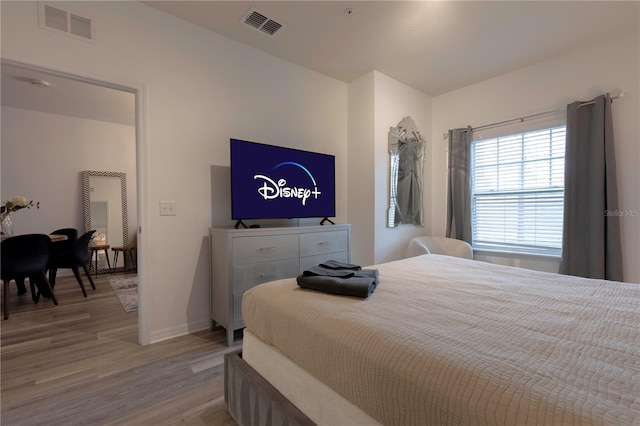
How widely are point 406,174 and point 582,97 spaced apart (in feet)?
6.01

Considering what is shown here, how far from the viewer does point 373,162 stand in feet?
10.7

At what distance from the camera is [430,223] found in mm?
4008

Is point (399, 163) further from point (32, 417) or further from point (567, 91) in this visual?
point (32, 417)

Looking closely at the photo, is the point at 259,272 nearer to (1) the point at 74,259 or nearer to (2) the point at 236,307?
(2) the point at 236,307

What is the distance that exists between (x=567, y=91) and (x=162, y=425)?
4.34 m

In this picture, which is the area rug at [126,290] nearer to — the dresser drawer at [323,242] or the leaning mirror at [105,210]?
the leaning mirror at [105,210]

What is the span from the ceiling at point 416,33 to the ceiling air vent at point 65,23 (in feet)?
1.06

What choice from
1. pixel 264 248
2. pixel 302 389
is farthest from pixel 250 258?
pixel 302 389

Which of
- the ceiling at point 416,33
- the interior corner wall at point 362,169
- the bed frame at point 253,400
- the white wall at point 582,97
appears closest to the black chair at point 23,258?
the ceiling at point 416,33

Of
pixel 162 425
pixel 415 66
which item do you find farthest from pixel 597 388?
pixel 415 66

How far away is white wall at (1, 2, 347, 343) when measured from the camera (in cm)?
200

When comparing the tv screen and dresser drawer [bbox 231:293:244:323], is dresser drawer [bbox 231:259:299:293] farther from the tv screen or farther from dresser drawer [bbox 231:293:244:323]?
the tv screen

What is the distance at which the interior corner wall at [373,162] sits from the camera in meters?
3.28

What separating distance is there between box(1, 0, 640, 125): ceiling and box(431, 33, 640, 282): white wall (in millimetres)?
126
